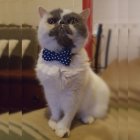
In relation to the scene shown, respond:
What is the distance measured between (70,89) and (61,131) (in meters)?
0.15

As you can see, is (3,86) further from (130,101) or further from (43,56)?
(130,101)

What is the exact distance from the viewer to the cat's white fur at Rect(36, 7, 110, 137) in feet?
2.93

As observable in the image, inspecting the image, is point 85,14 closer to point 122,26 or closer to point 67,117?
point 122,26

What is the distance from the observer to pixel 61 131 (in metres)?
0.92

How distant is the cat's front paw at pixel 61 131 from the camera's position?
0.92 metres

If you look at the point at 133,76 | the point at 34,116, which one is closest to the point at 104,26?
the point at 133,76

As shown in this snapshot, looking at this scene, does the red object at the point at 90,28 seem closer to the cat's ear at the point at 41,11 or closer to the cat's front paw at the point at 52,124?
the cat's ear at the point at 41,11

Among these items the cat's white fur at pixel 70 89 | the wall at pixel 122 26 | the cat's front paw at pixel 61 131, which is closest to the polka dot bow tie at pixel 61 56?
the cat's white fur at pixel 70 89

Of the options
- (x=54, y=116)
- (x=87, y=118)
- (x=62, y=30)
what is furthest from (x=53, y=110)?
(x=62, y=30)

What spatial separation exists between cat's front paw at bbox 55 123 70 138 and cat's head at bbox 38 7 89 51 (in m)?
0.28

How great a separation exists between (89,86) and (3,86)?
0.32 meters

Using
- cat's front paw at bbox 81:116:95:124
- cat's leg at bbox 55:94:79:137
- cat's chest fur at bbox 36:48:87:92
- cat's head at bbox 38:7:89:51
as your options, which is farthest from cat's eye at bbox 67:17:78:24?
cat's front paw at bbox 81:116:95:124

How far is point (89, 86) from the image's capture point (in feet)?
3.27

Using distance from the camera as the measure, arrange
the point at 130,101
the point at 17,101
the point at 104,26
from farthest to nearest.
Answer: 1. the point at 17,101
2. the point at 104,26
3. the point at 130,101
